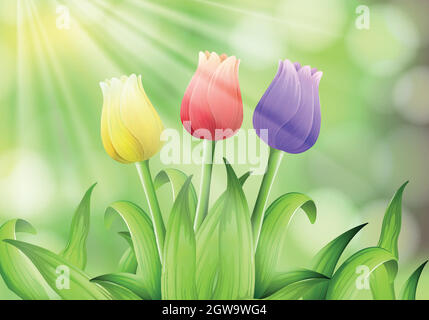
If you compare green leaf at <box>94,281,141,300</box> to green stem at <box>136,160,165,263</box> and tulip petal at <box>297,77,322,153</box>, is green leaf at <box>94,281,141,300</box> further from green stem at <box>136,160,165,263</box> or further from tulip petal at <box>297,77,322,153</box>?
tulip petal at <box>297,77,322,153</box>

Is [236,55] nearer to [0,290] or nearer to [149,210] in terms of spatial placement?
[149,210]

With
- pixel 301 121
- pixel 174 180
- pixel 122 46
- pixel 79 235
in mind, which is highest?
pixel 122 46

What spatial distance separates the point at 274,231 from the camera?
1219 millimetres

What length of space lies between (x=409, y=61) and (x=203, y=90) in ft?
1.97

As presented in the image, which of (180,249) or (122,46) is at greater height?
(122,46)

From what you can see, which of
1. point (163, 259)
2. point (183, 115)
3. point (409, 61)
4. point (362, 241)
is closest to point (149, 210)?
point (163, 259)

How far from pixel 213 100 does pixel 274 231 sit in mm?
406

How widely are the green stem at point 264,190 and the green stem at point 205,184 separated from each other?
0.14 meters

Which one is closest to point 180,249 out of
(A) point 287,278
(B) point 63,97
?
(A) point 287,278

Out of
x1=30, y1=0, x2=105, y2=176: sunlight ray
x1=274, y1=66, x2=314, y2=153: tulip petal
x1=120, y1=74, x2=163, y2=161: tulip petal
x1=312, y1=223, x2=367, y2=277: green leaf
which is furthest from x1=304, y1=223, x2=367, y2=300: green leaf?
x1=30, y1=0, x2=105, y2=176: sunlight ray

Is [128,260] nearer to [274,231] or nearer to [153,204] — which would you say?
[153,204]

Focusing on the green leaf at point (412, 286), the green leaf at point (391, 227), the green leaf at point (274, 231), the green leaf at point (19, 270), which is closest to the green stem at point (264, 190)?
the green leaf at point (274, 231)

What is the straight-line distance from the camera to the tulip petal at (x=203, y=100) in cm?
116

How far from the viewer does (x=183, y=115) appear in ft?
3.91
